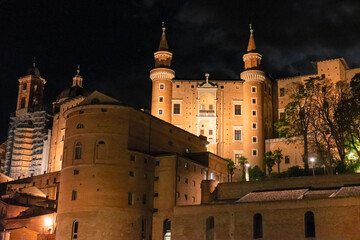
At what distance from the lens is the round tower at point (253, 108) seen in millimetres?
74688

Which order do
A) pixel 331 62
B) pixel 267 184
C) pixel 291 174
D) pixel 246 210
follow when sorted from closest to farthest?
pixel 246 210 < pixel 267 184 < pixel 291 174 < pixel 331 62

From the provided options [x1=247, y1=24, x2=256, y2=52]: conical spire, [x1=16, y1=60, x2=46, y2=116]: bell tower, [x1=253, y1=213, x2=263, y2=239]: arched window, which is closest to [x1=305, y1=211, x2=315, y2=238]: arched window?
[x1=253, y1=213, x2=263, y2=239]: arched window

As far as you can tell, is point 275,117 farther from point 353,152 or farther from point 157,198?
point 157,198

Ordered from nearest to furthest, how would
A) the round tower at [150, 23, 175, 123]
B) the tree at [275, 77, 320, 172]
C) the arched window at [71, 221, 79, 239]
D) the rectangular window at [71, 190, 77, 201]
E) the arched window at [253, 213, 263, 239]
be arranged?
→ the arched window at [253, 213, 263, 239], the arched window at [71, 221, 79, 239], the rectangular window at [71, 190, 77, 201], the tree at [275, 77, 320, 172], the round tower at [150, 23, 175, 123]

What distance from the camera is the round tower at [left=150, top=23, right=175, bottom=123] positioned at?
252 feet

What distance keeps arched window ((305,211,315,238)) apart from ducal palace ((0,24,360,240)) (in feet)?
0.26

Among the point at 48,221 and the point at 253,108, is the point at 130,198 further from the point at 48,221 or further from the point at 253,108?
the point at 253,108

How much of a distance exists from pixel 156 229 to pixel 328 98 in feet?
75.2

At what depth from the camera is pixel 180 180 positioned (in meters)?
51.2

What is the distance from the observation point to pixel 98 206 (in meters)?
47.5

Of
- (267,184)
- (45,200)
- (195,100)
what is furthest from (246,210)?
(195,100)

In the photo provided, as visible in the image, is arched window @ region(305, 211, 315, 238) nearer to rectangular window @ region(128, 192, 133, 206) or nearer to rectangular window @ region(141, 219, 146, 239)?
rectangular window @ region(141, 219, 146, 239)

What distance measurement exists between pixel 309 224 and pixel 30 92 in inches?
2835

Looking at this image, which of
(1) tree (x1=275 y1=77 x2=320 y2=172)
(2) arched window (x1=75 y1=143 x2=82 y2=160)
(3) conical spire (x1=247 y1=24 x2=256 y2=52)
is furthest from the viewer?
(3) conical spire (x1=247 y1=24 x2=256 y2=52)
